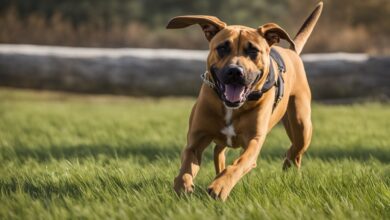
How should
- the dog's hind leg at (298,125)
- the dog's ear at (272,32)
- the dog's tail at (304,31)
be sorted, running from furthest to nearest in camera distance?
the dog's tail at (304,31) < the dog's hind leg at (298,125) < the dog's ear at (272,32)

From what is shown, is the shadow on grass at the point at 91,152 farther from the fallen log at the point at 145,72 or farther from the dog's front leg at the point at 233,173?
the fallen log at the point at 145,72

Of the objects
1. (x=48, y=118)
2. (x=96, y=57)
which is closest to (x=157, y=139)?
(x=48, y=118)

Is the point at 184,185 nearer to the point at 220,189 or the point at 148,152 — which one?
the point at 220,189

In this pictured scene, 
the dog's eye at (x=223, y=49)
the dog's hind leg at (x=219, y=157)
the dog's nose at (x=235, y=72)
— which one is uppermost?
the dog's eye at (x=223, y=49)

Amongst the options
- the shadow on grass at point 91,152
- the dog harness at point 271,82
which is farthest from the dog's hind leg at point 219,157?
the shadow on grass at point 91,152

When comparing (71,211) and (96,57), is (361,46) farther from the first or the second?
(71,211)

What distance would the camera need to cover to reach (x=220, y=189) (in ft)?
13.9

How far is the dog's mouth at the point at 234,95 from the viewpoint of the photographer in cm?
474

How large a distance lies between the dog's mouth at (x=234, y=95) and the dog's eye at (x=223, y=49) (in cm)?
23

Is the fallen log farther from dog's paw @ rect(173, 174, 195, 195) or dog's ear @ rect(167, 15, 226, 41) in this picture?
dog's paw @ rect(173, 174, 195, 195)

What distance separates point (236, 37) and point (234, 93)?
0.41 meters

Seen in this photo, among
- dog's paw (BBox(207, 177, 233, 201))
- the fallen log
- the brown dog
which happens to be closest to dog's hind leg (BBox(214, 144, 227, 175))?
the brown dog

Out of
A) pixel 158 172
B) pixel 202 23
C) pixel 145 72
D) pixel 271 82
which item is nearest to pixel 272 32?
pixel 271 82

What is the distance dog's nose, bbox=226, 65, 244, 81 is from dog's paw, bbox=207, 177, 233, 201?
2.30 feet
